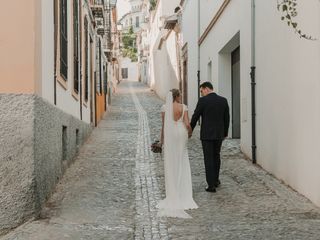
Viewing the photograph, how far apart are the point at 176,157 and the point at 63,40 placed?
11.7 feet

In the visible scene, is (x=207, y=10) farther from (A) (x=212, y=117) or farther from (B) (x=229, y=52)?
(A) (x=212, y=117)

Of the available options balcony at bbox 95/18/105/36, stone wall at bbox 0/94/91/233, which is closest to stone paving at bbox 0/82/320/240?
stone wall at bbox 0/94/91/233

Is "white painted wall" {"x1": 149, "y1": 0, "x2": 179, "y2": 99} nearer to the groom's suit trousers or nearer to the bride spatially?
the groom's suit trousers

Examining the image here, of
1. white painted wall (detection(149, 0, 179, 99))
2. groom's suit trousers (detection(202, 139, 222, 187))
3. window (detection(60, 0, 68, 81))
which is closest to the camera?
groom's suit trousers (detection(202, 139, 222, 187))

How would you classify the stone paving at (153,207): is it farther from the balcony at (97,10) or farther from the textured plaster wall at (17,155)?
the balcony at (97,10)

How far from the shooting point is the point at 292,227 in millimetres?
6871

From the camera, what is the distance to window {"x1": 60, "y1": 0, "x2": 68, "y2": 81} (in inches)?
406

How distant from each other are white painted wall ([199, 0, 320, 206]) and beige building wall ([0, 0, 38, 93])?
3595mm

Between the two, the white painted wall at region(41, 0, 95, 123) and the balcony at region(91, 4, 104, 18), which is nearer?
the white painted wall at region(41, 0, 95, 123)

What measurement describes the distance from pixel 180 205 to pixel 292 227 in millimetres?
1729

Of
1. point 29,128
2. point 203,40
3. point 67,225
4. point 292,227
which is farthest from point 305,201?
point 203,40

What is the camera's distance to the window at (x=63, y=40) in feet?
33.9

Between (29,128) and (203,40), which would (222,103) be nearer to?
(29,128)

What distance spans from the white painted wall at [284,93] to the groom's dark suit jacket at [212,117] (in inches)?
39.2
